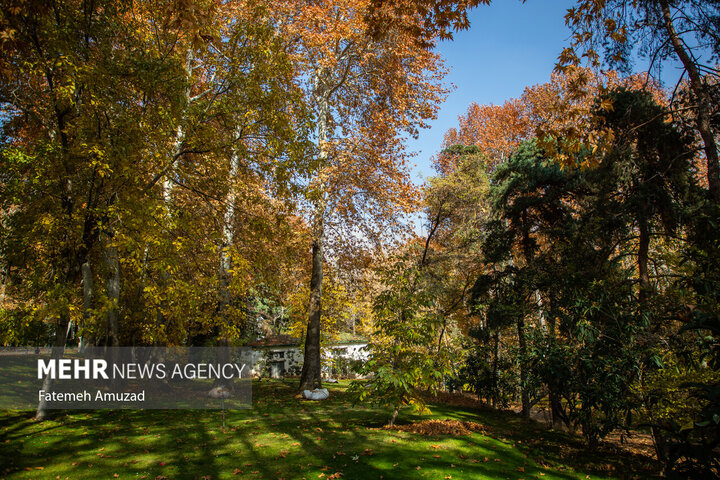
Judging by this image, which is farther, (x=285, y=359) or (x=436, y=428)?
(x=285, y=359)

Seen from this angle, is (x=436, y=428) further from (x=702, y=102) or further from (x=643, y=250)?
(x=702, y=102)

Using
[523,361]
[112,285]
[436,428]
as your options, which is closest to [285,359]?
[112,285]

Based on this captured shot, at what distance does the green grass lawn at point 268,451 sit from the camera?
5.19 metres

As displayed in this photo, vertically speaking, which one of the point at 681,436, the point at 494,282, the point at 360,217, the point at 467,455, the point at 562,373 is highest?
the point at 360,217

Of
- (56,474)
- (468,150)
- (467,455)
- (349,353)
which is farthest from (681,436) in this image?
(349,353)

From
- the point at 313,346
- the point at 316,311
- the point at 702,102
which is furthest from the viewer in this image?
the point at 316,311

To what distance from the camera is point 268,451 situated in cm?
618

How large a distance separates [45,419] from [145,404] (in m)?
3.23

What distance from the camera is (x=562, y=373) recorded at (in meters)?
7.72

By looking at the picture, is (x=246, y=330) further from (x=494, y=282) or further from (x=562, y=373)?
(x=562, y=373)

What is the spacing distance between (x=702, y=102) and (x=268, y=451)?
9.87 metres

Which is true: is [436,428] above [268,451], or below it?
below

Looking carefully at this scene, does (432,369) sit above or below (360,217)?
below

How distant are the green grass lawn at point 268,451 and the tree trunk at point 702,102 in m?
5.27
